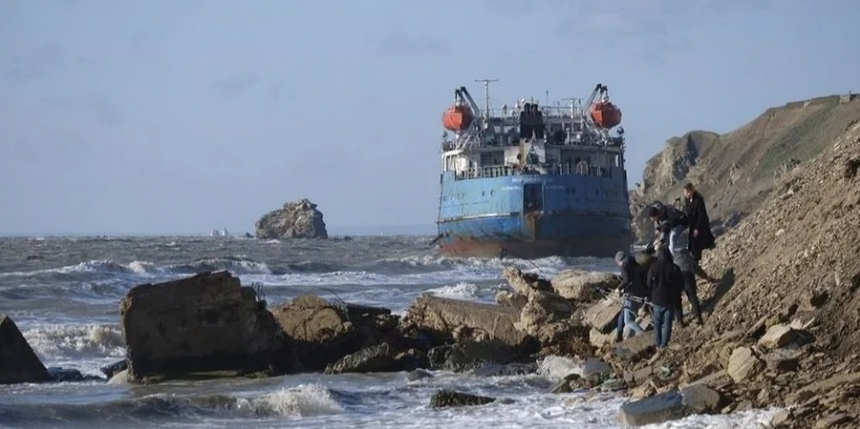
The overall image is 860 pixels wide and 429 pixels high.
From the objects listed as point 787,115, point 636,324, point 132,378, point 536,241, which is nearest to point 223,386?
point 132,378

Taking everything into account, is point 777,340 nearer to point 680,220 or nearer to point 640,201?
point 680,220

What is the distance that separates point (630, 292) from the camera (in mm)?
15742

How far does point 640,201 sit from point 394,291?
338 feet

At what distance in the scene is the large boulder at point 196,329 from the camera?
16172mm

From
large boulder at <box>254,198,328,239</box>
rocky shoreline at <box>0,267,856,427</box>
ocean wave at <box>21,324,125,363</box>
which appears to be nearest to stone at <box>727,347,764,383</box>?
rocky shoreline at <box>0,267,856,427</box>

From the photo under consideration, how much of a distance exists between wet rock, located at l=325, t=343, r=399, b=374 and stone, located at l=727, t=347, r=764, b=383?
18.8 ft

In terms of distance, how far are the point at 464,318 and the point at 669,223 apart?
3.28 meters

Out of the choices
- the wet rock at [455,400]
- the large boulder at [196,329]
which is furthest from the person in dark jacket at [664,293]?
the large boulder at [196,329]

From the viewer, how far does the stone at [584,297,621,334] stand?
16344mm

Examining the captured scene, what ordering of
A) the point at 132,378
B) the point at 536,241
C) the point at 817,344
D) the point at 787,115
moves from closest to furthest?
the point at 817,344 < the point at 132,378 < the point at 536,241 < the point at 787,115

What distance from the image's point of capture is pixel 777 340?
39.3 feet

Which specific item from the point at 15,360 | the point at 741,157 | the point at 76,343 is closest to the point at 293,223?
the point at 741,157

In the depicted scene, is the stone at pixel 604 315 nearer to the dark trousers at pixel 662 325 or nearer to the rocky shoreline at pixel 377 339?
the rocky shoreline at pixel 377 339

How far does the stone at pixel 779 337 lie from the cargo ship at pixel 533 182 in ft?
130
